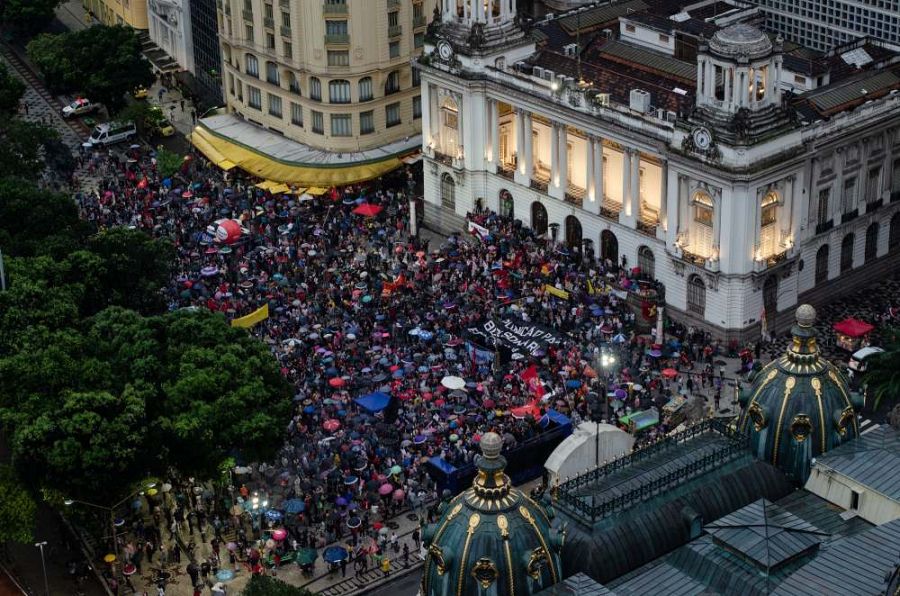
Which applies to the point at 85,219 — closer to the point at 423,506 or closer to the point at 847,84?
the point at 423,506

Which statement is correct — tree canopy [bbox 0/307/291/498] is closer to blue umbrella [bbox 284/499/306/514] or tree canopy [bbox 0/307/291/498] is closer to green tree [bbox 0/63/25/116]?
blue umbrella [bbox 284/499/306/514]

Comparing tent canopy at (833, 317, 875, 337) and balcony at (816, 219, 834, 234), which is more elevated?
balcony at (816, 219, 834, 234)

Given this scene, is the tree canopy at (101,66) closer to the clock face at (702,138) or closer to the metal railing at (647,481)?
the clock face at (702,138)

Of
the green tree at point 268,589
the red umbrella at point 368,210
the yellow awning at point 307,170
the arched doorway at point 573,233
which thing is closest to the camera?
the green tree at point 268,589

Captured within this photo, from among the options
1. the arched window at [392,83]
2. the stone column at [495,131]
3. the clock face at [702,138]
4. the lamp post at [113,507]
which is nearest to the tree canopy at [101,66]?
the arched window at [392,83]

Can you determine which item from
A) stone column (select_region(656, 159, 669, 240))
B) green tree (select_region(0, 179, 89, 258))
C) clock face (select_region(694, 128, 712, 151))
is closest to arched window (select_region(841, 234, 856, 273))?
stone column (select_region(656, 159, 669, 240))

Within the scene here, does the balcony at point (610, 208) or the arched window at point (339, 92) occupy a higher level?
the arched window at point (339, 92)

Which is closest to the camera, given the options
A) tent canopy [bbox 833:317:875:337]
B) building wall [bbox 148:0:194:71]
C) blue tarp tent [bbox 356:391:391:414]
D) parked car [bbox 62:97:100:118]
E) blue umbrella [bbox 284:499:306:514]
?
blue umbrella [bbox 284:499:306:514]
